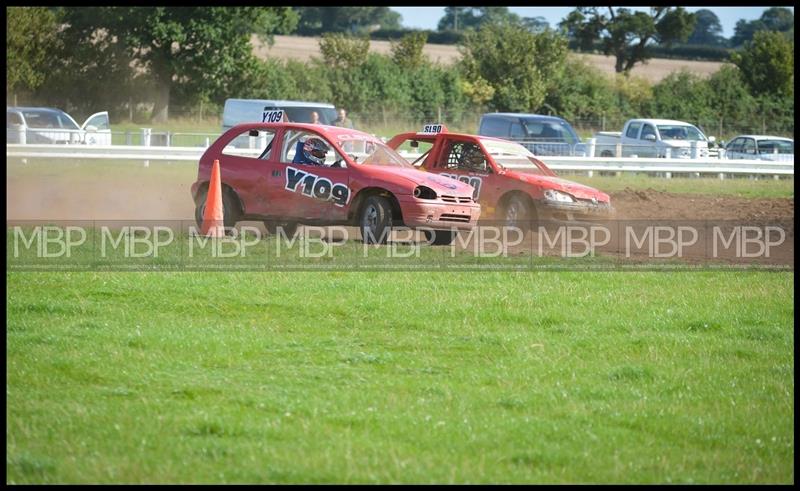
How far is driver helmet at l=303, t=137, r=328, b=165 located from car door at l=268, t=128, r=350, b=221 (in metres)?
0.07

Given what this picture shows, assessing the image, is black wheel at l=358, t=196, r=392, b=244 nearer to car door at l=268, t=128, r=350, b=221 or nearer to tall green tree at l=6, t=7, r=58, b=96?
car door at l=268, t=128, r=350, b=221

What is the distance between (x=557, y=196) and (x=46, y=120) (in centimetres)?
1898

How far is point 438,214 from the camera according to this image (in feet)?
46.5

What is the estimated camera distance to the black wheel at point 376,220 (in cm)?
1415

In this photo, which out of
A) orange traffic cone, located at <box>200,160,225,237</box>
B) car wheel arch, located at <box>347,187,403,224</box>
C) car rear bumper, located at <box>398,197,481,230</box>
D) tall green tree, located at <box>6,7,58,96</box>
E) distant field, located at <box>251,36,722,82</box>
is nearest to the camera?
car rear bumper, located at <box>398,197,481,230</box>

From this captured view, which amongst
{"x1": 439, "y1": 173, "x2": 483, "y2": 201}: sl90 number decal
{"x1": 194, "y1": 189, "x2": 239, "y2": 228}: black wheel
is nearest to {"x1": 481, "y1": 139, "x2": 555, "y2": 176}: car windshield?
{"x1": 439, "y1": 173, "x2": 483, "y2": 201}: sl90 number decal

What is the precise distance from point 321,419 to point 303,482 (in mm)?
1067

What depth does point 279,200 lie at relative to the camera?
14.9m

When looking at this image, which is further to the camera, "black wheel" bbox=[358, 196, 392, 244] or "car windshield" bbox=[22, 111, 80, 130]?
"car windshield" bbox=[22, 111, 80, 130]

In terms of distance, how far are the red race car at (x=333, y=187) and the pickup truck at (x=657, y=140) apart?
1663 cm

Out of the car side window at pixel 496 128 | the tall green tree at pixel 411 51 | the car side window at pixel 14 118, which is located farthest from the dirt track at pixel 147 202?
the tall green tree at pixel 411 51

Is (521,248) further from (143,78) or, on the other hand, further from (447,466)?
(143,78)

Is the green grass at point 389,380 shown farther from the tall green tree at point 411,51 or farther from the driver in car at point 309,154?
the tall green tree at point 411,51

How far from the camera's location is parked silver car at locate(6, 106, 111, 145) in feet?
89.9
